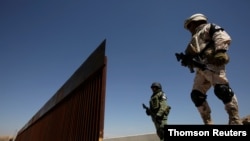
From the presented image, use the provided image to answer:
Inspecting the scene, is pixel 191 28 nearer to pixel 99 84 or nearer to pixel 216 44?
pixel 216 44

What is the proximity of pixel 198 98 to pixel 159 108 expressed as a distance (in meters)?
2.93

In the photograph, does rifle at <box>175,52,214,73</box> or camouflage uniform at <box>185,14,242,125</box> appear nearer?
camouflage uniform at <box>185,14,242,125</box>

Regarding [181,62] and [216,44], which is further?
[181,62]

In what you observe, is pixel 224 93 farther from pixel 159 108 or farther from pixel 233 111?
pixel 159 108

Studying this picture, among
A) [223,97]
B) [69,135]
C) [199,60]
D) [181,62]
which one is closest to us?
[223,97]

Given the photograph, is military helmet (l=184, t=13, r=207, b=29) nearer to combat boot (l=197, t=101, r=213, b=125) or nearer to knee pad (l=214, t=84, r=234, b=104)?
knee pad (l=214, t=84, r=234, b=104)

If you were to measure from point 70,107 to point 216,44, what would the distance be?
3125mm

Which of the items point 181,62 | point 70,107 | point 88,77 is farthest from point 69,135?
point 181,62

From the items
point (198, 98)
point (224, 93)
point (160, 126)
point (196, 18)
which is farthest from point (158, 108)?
point (224, 93)

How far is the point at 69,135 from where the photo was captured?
406 cm

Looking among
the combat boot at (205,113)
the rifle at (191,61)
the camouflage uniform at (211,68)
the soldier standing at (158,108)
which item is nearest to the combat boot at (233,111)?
the camouflage uniform at (211,68)

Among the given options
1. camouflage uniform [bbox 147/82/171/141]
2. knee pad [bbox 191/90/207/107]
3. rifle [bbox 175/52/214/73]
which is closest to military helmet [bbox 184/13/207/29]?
rifle [bbox 175/52/214/73]

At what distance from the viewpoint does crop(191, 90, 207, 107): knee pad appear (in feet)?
9.25

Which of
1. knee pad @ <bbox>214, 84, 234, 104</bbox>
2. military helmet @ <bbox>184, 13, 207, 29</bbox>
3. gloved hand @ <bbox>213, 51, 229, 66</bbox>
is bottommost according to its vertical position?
knee pad @ <bbox>214, 84, 234, 104</bbox>
